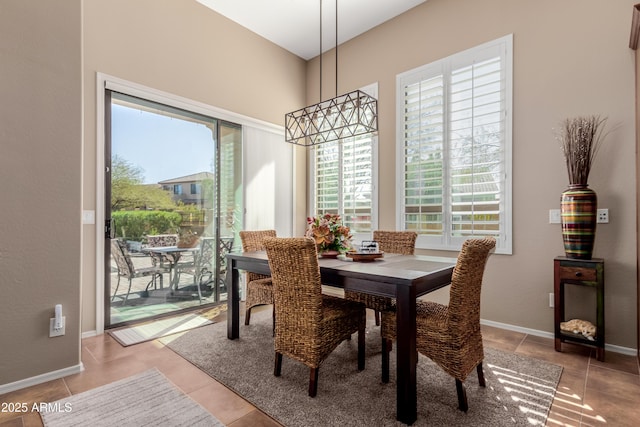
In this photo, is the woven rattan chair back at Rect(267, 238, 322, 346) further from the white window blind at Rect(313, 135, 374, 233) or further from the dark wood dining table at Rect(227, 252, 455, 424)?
the white window blind at Rect(313, 135, 374, 233)

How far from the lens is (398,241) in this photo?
318cm

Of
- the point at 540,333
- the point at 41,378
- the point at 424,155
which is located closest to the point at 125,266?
the point at 41,378

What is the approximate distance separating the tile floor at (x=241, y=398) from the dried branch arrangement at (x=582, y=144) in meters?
1.37

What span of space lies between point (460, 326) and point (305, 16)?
388 centimetres

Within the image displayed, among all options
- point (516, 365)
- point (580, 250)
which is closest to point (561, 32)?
point (580, 250)

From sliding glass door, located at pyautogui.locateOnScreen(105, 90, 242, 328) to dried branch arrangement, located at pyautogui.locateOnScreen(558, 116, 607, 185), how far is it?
3.46m

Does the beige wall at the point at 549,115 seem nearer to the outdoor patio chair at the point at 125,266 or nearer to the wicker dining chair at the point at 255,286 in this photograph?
the wicker dining chair at the point at 255,286

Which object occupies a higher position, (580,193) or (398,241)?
(580,193)

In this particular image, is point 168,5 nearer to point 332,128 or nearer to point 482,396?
point 332,128

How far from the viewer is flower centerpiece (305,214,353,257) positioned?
8.64ft

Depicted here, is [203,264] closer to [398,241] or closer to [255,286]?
[255,286]

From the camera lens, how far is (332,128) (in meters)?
2.69

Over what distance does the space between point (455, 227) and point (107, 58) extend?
381cm

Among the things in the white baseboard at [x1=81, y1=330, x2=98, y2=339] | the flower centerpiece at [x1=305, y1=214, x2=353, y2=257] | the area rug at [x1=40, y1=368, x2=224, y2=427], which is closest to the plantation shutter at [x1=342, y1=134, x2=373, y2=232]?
the flower centerpiece at [x1=305, y1=214, x2=353, y2=257]
